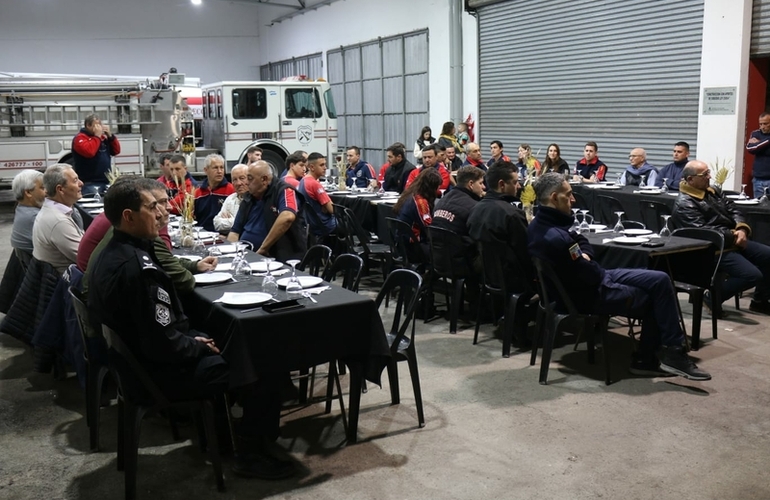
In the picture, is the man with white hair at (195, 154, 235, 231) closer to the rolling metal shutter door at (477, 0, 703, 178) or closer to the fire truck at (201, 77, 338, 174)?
the rolling metal shutter door at (477, 0, 703, 178)

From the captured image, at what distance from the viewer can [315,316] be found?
136 inches

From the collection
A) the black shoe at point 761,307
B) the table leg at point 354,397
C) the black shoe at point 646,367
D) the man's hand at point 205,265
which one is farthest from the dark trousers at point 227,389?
Result: the black shoe at point 761,307

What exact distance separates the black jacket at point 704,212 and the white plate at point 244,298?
3.69 meters

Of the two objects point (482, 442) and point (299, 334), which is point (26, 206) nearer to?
point (299, 334)

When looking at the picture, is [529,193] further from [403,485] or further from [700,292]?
[403,485]

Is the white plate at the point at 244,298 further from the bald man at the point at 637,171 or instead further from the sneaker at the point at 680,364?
the bald man at the point at 637,171

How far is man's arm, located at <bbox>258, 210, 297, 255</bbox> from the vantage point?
523 centimetres

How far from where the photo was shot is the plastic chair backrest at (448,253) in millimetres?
5617

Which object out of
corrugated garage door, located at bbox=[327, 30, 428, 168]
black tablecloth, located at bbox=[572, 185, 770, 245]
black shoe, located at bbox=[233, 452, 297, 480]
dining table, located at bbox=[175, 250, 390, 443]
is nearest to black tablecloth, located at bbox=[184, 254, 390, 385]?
dining table, located at bbox=[175, 250, 390, 443]

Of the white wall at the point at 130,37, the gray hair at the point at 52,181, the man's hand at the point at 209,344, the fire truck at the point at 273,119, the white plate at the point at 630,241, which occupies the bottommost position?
the man's hand at the point at 209,344

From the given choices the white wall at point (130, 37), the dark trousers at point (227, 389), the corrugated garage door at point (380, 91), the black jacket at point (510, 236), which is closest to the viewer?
the dark trousers at point (227, 389)

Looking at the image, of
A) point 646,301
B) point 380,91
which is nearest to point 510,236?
point 646,301

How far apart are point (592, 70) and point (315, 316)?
9293 mm

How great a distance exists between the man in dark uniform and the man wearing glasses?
372cm
